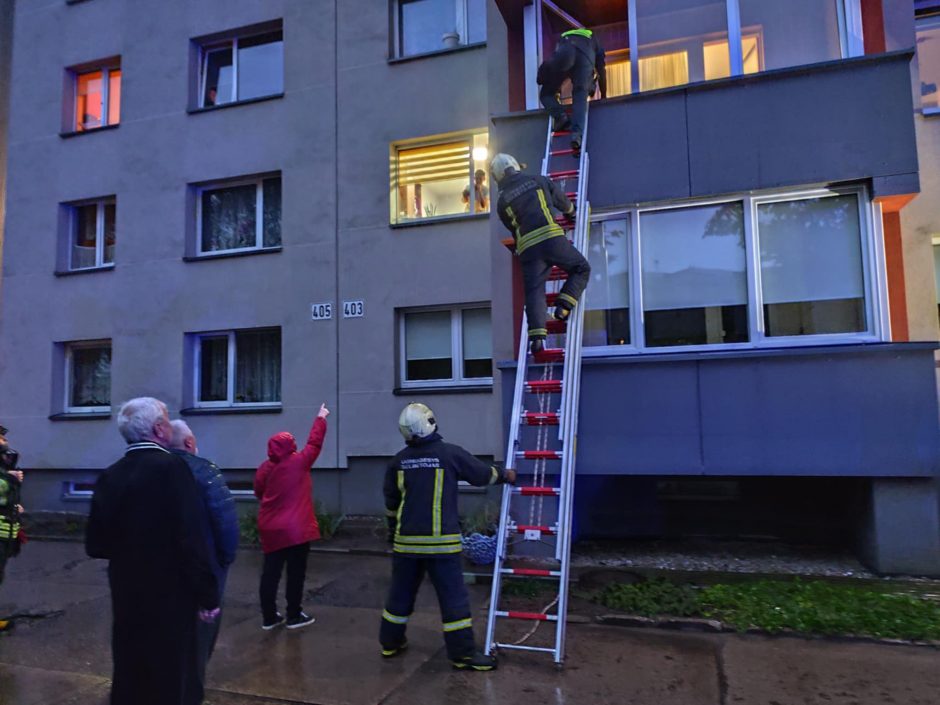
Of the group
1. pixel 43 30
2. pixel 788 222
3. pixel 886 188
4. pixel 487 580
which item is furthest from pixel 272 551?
pixel 43 30

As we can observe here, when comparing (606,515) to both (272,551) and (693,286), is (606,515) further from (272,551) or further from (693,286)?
(272,551)

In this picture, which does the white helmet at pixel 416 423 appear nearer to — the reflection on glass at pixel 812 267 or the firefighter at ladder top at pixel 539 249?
the firefighter at ladder top at pixel 539 249

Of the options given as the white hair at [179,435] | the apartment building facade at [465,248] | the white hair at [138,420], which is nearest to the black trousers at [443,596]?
the white hair at [179,435]

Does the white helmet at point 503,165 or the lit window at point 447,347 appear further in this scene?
the lit window at point 447,347

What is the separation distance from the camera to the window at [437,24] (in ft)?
33.4

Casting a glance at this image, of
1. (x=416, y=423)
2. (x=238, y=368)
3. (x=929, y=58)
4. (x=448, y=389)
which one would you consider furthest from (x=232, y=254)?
(x=929, y=58)

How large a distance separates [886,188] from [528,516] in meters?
4.53

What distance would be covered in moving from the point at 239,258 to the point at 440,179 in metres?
3.29

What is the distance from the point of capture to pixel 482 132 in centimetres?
984

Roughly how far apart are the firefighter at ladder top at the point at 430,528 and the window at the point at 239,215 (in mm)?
6944

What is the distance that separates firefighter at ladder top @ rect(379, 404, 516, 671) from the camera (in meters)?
4.61

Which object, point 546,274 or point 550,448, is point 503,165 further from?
point 550,448

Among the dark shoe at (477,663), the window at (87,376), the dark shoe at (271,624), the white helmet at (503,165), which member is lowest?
the dark shoe at (271,624)

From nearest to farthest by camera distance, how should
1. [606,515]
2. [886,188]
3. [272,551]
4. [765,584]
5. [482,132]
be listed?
[272,551] < [765,584] < [886,188] < [606,515] < [482,132]
